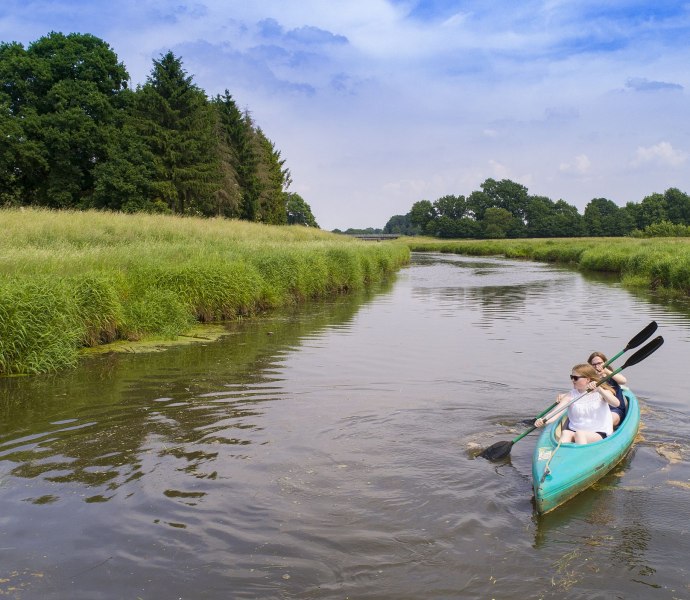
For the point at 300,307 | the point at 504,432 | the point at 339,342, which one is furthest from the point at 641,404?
the point at 300,307

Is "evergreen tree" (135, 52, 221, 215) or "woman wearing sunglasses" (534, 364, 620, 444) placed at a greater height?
"evergreen tree" (135, 52, 221, 215)

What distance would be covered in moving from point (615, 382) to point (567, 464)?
2693mm

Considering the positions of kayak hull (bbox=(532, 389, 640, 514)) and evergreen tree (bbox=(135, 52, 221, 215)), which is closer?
kayak hull (bbox=(532, 389, 640, 514))

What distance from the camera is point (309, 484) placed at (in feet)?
20.2

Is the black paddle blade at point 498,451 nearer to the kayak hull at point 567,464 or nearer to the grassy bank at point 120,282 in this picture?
the kayak hull at point 567,464

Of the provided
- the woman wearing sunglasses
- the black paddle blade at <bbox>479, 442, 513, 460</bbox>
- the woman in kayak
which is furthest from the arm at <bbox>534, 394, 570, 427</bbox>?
the woman in kayak

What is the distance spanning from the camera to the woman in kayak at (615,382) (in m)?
7.47

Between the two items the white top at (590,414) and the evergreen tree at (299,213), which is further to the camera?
the evergreen tree at (299,213)

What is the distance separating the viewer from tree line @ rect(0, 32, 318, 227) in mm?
36406

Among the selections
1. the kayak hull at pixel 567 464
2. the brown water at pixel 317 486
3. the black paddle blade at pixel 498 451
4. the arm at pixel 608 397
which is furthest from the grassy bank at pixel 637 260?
the black paddle blade at pixel 498 451

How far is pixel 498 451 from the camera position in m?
6.86

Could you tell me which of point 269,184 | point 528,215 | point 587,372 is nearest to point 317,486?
point 587,372

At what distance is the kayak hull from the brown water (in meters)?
0.15

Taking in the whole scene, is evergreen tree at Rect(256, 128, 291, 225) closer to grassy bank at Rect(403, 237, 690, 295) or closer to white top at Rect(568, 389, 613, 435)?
grassy bank at Rect(403, 237, 690, 295)
